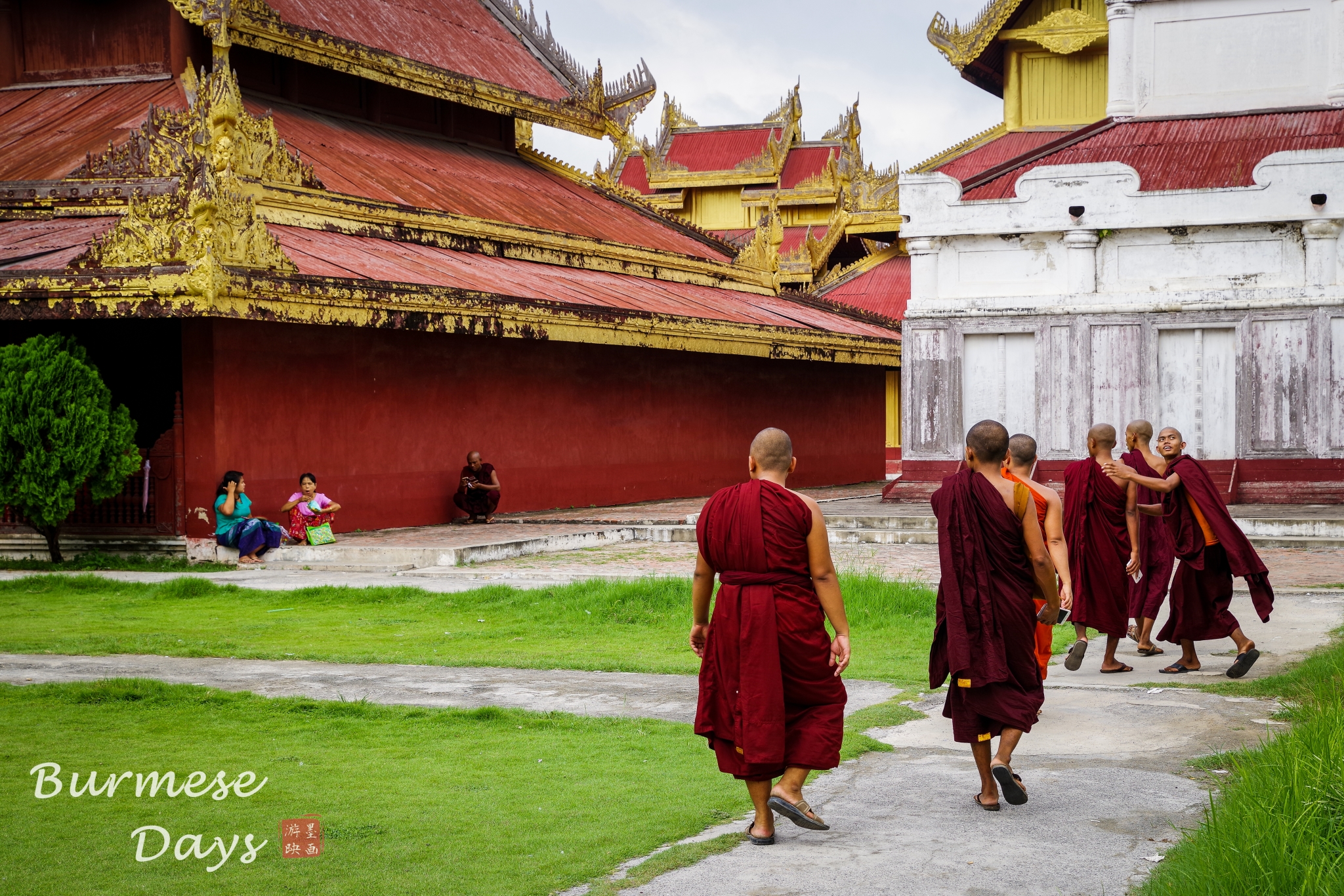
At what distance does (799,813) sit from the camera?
539 cm

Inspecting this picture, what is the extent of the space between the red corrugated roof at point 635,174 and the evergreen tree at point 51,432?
34875mm

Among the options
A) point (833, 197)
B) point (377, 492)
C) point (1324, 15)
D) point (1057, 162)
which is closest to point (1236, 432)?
point (1057, 162)

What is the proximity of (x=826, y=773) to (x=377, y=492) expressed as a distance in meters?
11.7

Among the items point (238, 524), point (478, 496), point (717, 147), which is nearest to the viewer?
point (238, 524)

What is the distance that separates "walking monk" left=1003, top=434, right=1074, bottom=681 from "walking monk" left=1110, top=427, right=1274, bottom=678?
4.17 ft

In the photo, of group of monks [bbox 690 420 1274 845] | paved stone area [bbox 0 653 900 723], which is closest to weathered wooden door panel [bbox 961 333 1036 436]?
paved stone area [bbox 0 653 900 723]

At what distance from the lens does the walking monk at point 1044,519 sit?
6.80 m

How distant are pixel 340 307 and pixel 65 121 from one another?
5.35m

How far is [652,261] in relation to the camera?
78.5 ft

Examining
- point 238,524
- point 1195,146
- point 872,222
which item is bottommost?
point 238,524

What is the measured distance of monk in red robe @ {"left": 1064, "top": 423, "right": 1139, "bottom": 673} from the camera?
9.16m

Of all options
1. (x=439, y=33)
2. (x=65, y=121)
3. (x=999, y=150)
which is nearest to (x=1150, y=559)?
(x=65, y=121)

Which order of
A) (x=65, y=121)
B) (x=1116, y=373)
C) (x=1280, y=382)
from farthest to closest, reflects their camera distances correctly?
(x=1116, y=373)
(x=1280, y=382)
(x=65, y=121)

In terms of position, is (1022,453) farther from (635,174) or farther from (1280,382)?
(635,174)
